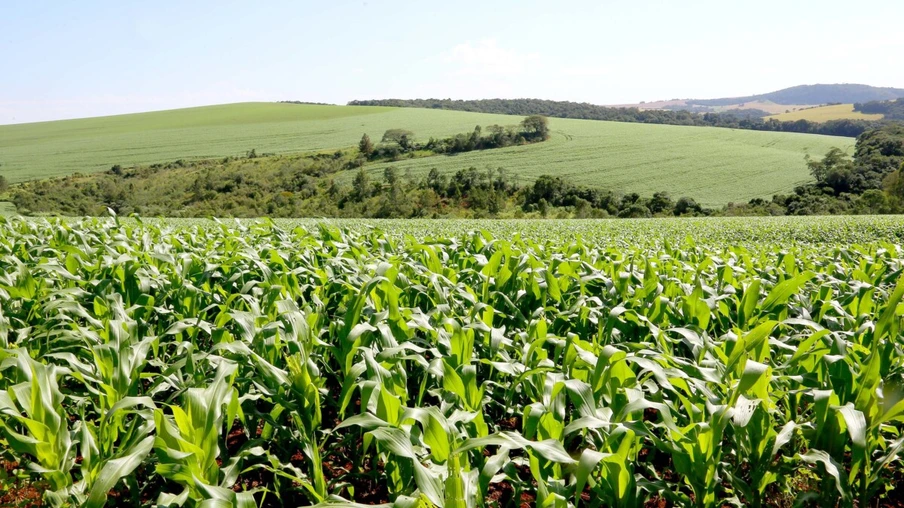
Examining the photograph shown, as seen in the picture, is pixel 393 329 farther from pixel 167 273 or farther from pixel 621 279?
pixel 167 273

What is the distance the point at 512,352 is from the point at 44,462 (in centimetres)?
234

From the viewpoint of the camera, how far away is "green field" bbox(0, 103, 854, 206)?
5722 cm

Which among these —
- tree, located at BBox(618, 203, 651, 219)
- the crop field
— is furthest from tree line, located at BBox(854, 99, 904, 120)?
the crop field

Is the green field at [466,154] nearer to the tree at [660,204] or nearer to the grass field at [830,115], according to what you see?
the tree at [660,204]

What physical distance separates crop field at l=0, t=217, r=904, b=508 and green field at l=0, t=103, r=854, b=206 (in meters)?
51.7

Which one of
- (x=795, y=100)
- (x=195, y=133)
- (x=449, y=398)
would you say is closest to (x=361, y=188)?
(x=195, y=133)

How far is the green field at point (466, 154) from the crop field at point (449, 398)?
5171 centimetres

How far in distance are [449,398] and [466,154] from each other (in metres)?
69.4

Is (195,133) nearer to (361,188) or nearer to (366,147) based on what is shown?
(366,147)

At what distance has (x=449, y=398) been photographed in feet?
7.43

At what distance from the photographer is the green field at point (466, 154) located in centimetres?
5722

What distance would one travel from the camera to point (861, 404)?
2023mm

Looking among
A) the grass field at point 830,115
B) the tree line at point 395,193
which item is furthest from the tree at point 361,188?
the grass field at point 830,115

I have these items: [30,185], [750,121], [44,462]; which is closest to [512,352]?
[44,462]
